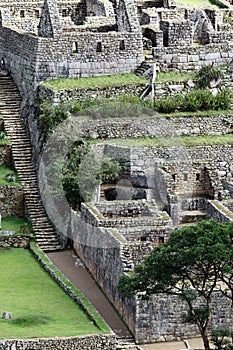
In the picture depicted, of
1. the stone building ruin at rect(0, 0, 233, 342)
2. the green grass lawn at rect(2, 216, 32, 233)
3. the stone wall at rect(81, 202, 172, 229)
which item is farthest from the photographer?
the green grass lawn at rect(2, 216, 32, 233)

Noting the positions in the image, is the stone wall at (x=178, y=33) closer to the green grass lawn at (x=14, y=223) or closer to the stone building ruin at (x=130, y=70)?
the stone building ruin at (x=130, y=70)

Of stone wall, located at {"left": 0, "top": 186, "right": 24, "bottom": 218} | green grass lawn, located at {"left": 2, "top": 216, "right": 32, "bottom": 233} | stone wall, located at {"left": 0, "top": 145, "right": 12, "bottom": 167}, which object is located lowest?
green grass lawn, located at {"left": 2, "top": 216, "right": 32, "bottom": 233}

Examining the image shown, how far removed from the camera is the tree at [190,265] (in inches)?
2500

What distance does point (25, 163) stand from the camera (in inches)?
3098

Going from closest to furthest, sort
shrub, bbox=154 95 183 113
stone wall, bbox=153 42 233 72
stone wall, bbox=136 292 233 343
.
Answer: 1. stone wall, bbox=136 292 233 343
2. shrub, bbox=154 95 183 113
3. stone wall, bbox=153 42 233 72

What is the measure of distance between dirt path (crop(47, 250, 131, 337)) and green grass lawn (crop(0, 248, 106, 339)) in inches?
31.4

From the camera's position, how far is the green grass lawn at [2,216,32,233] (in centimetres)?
7575

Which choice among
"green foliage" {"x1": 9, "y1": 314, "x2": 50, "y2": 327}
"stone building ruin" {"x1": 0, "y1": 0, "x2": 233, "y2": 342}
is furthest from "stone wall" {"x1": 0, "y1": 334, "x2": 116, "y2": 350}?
"stone building ruin" {"x1": 0, "y1": 0, "x2": 233, "y2": 342}

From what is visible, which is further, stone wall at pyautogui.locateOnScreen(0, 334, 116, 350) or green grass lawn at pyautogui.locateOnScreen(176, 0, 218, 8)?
green grass lawn at pyautogui.locateOnScreen(176, 0, 218, 8)

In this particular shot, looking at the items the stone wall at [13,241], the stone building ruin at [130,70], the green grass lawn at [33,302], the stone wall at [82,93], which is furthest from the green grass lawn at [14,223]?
the stone wall at [82,93]

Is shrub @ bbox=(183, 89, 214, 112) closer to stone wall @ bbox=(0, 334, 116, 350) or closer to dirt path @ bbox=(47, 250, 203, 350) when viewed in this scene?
dirt path @ bbox=(47, 250, 203, 350)

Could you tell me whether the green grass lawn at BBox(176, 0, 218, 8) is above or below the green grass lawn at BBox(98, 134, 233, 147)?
above

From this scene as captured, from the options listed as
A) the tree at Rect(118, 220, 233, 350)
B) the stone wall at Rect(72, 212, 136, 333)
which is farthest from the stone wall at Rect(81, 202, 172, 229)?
the tree at Rect(118, 220, 233, 350)

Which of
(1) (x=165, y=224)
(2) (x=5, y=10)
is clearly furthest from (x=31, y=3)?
(1) (x=165, y=224)
